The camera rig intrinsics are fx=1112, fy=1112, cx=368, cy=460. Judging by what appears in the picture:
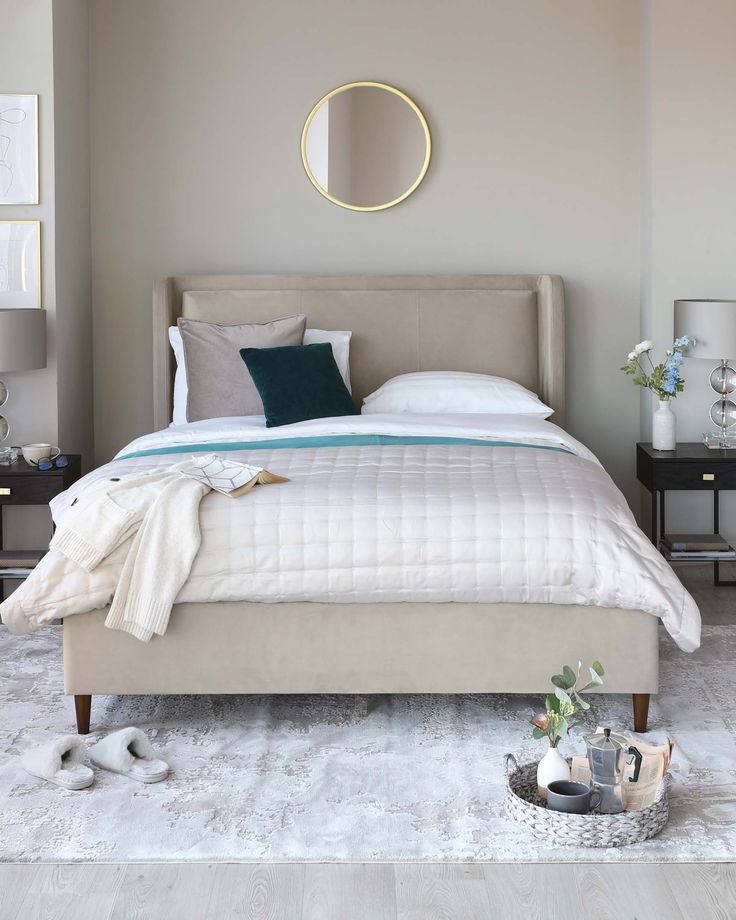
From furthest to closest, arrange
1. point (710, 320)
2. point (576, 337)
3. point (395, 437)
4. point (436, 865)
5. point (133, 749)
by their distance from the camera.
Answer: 1. point (576, 337)
2. point (710, 320)
3. point (395, 437)
4. point (133, 749)
5. point (436, 865)

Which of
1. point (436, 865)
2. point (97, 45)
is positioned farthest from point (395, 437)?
point (97, 45)

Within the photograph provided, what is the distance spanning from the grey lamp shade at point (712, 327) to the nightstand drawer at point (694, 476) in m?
0.47

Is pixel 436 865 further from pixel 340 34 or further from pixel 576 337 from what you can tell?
pixel 340 34

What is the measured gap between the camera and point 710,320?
4.56 m

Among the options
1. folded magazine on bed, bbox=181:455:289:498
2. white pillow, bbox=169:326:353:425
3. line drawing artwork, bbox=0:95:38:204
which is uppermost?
line drawing artwork, bbox=0:95:38:204

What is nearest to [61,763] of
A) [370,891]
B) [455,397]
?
[370,891]

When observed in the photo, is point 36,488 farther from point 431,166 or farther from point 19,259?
point 431,166

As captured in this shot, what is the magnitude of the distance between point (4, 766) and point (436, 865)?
47.5 inches

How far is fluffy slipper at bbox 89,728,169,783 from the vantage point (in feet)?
9.09

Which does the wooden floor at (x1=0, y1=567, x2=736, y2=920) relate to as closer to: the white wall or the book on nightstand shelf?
the book on nightstand shelf

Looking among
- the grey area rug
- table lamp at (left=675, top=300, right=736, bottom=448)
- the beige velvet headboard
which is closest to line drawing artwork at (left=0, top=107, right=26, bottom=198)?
the beige velvet headboard

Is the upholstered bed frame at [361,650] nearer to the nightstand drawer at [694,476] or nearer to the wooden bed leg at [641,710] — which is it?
the wooden bed leg at [641,710]

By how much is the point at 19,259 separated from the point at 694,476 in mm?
2885

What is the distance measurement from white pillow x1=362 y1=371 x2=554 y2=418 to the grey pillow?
0.47 metres
